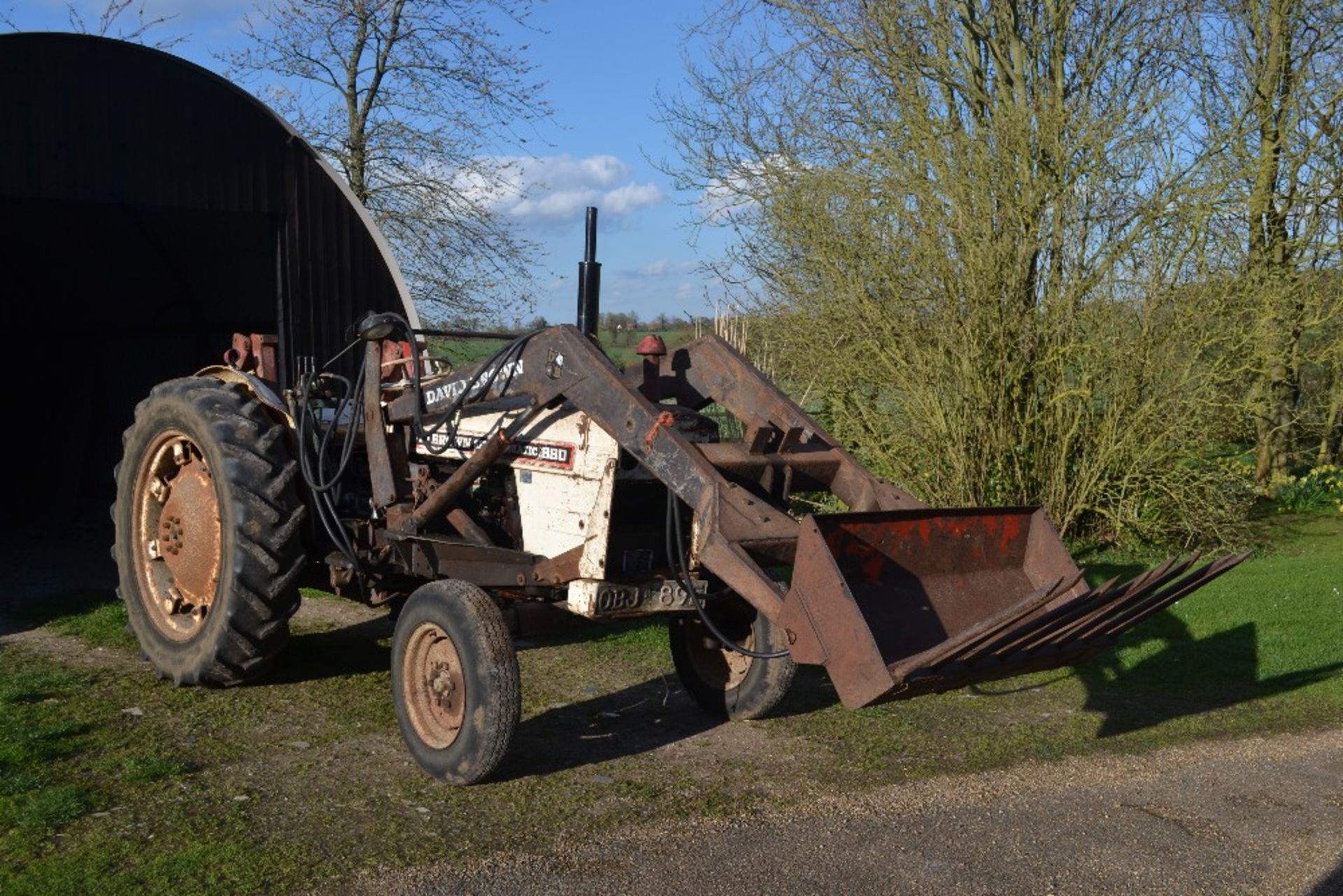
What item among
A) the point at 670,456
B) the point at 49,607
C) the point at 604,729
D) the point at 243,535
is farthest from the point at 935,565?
the point at 49,607

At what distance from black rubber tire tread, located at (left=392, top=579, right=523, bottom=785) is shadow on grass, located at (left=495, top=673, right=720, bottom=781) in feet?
0.43

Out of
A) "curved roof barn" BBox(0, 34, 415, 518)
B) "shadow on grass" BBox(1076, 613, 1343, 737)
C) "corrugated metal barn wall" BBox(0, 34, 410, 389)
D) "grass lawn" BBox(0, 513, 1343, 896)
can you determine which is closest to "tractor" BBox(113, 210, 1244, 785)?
"grass lawn" BBox(0, 513, 1343, 896)

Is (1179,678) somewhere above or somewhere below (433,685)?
below

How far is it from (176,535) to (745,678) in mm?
3134

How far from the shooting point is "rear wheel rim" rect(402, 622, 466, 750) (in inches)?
237

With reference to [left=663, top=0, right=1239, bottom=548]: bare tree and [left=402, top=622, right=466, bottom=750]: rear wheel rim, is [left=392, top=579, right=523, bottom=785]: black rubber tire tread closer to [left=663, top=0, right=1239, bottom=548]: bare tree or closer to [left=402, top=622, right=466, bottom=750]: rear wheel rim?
[left=402, top=622, right=466, bottom=750]: rear wheel rim

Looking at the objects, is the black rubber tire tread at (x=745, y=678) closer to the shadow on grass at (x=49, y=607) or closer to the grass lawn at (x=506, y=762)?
the grass lawn at (x=506, y=762)

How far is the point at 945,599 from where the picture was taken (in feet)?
18.2

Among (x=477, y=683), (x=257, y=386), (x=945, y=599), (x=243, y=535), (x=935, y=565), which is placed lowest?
(x=477, y=683)

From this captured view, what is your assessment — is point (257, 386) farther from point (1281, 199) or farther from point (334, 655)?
point (1281, 199)

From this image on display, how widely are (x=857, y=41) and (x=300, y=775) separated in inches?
412

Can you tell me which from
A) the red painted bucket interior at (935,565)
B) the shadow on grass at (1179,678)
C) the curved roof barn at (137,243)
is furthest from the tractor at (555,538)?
the curved roof barn at (137,243)

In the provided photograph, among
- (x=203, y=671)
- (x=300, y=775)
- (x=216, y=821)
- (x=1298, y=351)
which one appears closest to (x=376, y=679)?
(x=203, y=671)

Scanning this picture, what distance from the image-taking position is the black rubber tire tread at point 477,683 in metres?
5.71
